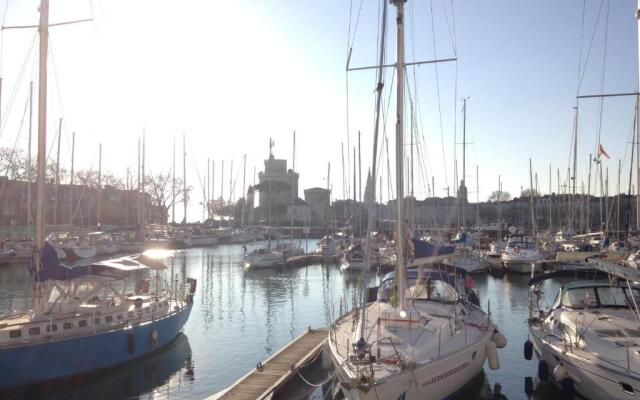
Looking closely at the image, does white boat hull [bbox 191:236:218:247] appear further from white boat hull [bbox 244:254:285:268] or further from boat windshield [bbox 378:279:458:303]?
boat windshield [bbox 378:279:458:303]

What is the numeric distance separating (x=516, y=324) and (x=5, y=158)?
80.7m

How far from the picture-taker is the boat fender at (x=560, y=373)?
14.1 m

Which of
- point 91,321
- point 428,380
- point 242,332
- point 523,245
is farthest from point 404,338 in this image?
point 523,245

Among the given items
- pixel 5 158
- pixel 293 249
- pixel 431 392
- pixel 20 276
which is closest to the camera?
pixel 431 392

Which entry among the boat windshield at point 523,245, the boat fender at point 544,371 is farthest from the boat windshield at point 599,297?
the boat windshield at point 523,245

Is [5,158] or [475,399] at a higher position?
[5,158]

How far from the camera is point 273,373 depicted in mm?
16406

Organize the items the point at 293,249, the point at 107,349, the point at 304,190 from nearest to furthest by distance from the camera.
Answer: the point at 107,349, the point at 293,249, the point at 304,190

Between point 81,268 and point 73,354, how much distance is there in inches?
138

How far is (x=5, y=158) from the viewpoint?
80562 millimetres

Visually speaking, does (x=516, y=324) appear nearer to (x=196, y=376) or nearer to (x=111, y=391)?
(x=196, y=376)

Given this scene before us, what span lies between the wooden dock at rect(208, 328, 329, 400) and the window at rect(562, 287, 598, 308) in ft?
28.9

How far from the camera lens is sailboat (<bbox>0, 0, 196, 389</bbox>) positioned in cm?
1653

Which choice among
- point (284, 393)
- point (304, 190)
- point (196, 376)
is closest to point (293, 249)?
point (196, 376)
